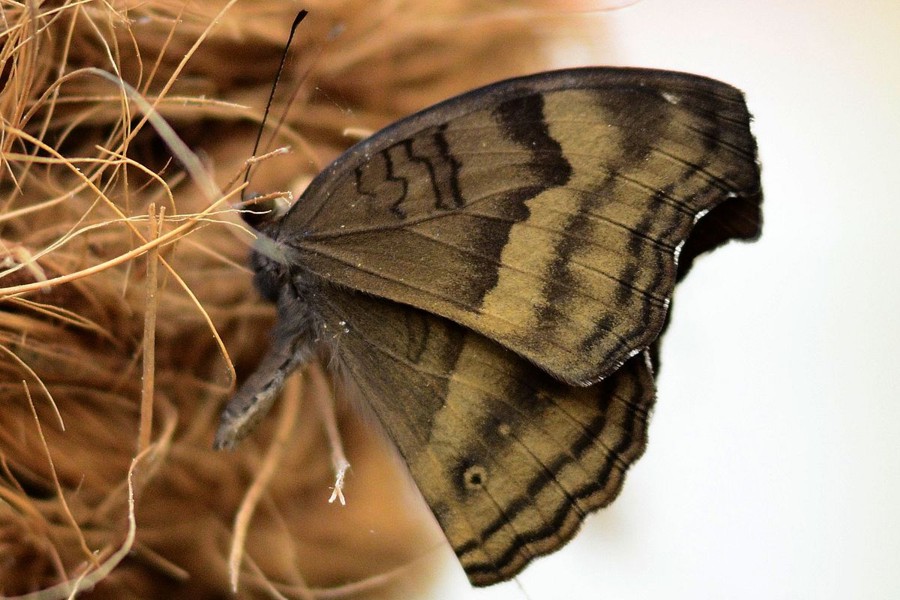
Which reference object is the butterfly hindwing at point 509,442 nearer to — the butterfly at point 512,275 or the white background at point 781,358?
the butterfly at point 512,275

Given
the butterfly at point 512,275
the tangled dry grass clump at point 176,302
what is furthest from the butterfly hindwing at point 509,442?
the tangled dry grass clump at point 176,302

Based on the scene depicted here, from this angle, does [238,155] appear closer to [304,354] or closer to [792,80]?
[304,354]

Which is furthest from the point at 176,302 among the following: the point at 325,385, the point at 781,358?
the point at 781,358

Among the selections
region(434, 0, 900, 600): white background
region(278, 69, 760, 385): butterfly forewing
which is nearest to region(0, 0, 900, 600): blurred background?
region(434, 0, 900, 600): white background

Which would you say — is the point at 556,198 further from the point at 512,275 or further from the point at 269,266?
the point at 269,266

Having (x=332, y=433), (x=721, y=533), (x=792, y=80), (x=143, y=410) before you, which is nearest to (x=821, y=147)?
(x=792, y=80)

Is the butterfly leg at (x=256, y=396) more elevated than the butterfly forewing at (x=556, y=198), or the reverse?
the butterfly forewing at (x=556, y=198)
